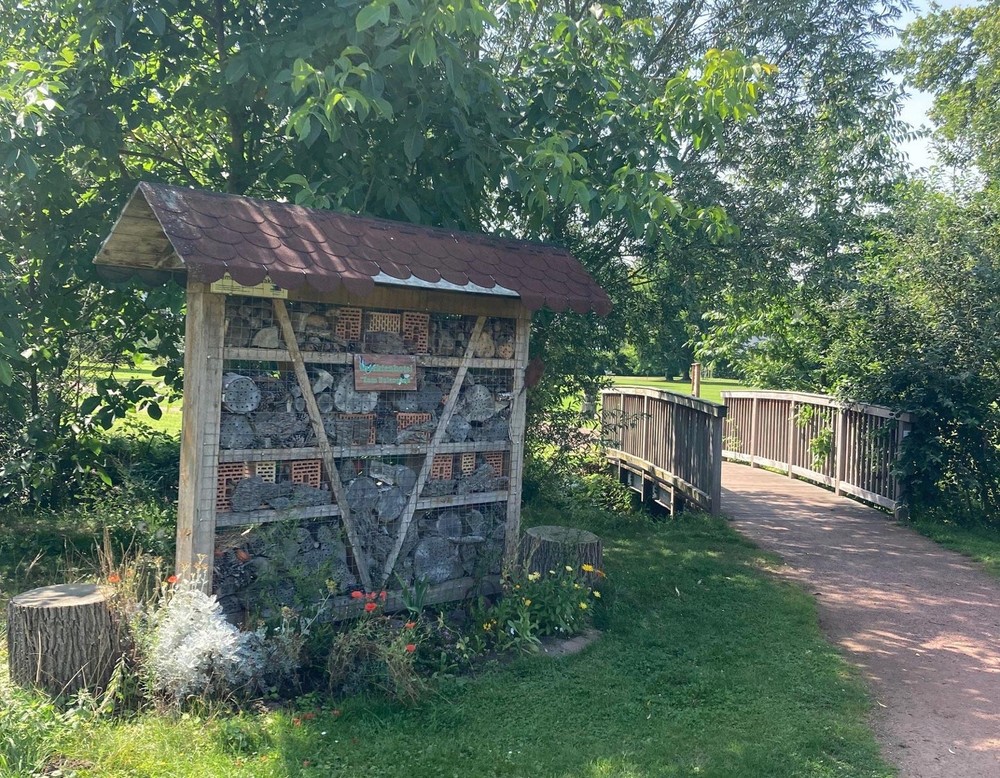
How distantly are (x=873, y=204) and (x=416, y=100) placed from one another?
20.1ft

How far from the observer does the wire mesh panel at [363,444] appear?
16.3 ft

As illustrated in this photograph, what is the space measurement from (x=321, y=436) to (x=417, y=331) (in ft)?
3.12

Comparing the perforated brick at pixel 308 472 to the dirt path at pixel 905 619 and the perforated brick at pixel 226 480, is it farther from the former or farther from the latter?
the dirt path at pixel 905 619

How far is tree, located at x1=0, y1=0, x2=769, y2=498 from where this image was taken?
6016 millimetres

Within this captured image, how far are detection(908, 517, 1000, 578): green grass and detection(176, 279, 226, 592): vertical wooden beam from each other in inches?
264

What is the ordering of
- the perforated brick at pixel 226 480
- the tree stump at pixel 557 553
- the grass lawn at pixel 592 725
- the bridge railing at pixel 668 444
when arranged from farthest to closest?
the bridge railing at pixel 668 444 < the tree stump at pixel 557 553 < the perforated brick at pixel 226 480 < the grass lawn at pixel 592 725

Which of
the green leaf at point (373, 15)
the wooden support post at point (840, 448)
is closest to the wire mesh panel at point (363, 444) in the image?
the green leaf at point (373, 15)

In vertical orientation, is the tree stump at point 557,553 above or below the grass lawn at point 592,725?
above

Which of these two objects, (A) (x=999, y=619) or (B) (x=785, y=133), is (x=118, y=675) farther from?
(B) (x=785, y=133)

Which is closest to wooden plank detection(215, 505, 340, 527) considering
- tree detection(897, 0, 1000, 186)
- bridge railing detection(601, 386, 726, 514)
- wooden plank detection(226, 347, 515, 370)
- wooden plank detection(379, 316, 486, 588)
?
wooden plank detection(379, 316, 486, 588)

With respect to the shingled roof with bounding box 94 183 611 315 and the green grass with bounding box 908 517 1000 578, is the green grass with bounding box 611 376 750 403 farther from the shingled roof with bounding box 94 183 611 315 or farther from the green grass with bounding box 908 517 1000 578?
the shingled roof with bounding box 94 183 611 315

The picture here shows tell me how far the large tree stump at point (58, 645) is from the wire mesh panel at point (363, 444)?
2.24 ft

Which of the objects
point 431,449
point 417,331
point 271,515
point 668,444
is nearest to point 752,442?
point 668,444

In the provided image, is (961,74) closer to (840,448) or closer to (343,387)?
(840,448)
